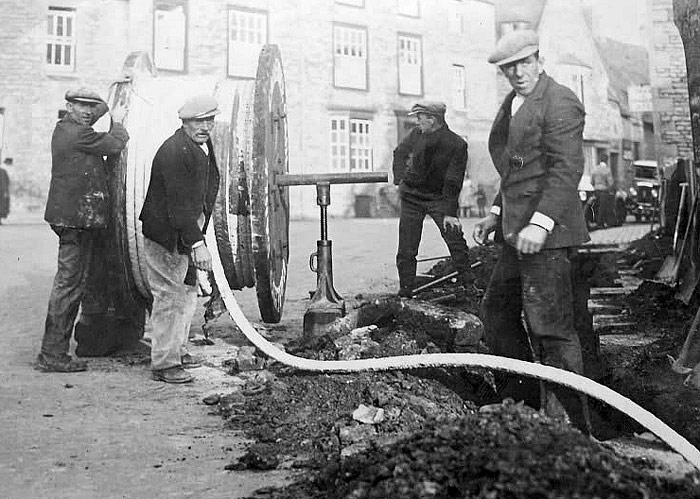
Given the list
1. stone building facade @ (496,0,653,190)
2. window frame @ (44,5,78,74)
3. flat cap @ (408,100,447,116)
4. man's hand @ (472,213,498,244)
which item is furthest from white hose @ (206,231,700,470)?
window frame @ (44,5,78,74)

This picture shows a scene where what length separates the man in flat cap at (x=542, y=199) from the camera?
293cm

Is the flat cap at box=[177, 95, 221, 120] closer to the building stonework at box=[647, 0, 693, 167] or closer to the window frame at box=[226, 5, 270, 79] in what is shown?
the window frame at box=[226, 5, 270, 79]

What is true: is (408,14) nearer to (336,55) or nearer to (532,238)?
(336,55)

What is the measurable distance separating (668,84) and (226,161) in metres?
4.95

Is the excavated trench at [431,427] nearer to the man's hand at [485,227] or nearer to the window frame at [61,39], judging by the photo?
the man's hand at [485,227]

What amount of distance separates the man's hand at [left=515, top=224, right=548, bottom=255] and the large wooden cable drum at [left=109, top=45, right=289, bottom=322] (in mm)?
1660

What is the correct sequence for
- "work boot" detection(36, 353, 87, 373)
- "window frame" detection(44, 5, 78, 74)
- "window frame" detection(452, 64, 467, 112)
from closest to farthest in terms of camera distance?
"window frame" detection(452, 64, 467, 112), "work boot" detection(36, 353, 87, 373), "window frame" detection(44, 5, 78, 74)

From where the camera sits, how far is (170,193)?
12.8ft

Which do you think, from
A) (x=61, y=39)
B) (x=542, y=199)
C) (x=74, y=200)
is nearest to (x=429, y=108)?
(x=542, y=199)

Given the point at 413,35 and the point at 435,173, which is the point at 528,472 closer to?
the point at 435,173

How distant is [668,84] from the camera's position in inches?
290

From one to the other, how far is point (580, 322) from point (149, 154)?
2373 mm

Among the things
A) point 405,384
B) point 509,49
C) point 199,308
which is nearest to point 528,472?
point 405,384

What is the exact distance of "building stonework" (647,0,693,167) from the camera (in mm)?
5281
